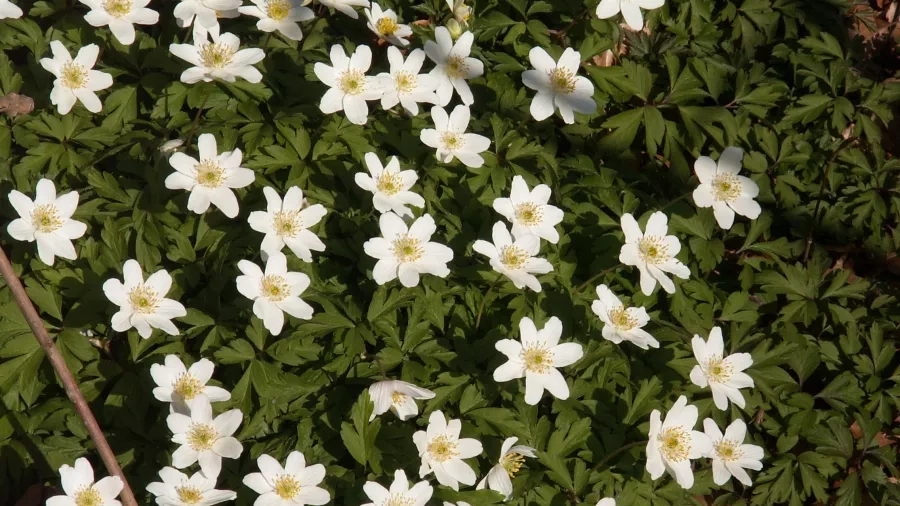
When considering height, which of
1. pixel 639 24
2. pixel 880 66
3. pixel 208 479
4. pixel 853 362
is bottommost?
pixel 853 362

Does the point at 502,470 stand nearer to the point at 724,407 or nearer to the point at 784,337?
the point at 724,407

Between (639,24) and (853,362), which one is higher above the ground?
(639,24)

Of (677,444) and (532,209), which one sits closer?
(677,444)

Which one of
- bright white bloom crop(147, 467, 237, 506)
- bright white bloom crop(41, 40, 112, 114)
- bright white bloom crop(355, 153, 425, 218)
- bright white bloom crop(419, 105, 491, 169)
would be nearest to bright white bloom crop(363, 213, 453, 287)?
bright white bloom crop(355, 153, 425, 218)

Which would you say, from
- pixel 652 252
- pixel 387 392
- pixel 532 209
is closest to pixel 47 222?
pixel 387 392

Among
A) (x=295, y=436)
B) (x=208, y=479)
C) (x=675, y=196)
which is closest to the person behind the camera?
(x=208, y=479)

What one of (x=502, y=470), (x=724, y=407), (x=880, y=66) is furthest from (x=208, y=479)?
(x=880, y=66)

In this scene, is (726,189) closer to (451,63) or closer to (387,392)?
(451,63)
